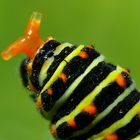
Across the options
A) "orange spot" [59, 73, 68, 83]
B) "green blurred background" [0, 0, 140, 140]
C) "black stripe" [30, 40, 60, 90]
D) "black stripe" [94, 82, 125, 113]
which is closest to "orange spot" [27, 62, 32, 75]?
"black stripe" [30, 40, 60, 90]

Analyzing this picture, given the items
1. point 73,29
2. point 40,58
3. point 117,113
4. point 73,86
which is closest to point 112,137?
point 117,113

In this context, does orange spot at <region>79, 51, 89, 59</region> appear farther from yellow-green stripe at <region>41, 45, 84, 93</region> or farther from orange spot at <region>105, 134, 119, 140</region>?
orange spot at <region>105, 134, 119, 140</region>

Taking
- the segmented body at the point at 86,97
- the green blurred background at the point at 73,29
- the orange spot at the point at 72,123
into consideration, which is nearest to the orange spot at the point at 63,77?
the segmented body at the point at 86,97

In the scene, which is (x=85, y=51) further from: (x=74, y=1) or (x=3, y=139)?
(x=74, y=1)

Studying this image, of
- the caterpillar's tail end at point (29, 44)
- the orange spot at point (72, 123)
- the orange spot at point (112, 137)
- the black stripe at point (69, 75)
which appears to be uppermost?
the caterpillar's tail end at point (29, 44)

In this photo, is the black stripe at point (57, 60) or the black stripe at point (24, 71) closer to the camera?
the black stripe at point (57, 60)

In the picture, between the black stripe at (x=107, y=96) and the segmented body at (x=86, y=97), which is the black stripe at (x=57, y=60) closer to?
the segmented body at (x=86, y=97)
